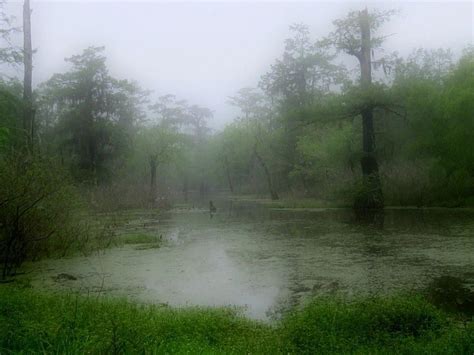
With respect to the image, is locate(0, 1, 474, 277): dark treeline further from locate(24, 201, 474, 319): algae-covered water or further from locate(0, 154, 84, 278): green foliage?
locate(24, 201, 474, 319): algae-covered water

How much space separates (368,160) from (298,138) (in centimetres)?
1409

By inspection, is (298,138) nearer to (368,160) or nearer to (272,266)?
(368,160)

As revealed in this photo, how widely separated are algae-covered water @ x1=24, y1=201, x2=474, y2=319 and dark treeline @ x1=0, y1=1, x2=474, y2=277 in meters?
1.77

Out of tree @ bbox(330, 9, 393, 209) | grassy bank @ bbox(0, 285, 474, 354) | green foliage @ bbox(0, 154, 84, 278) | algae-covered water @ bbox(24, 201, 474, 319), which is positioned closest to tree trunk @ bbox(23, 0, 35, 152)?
algae-covered water @ bbox(24, 201, 474, 319)

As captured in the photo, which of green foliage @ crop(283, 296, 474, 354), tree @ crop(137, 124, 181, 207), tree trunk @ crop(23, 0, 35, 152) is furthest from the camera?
tree @ crop(137, 124, 181, 207)

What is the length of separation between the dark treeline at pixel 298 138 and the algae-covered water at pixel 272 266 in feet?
5.80

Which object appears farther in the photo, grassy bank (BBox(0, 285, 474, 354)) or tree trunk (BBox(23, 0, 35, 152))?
tree trunk (BBox(23, 0, 35, 152))

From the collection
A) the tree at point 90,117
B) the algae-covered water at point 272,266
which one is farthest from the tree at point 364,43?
the tree at point 90,117

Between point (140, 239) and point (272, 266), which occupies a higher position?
point (140, 239)

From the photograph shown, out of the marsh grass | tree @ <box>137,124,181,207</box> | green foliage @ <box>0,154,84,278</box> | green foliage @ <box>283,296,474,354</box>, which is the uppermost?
tree @ <box>137,124,181,207</box>

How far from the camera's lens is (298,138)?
34.7 metres

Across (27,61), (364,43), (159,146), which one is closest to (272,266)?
(27,61)

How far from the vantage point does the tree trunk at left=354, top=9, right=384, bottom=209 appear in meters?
20.4

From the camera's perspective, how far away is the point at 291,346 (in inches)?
175
